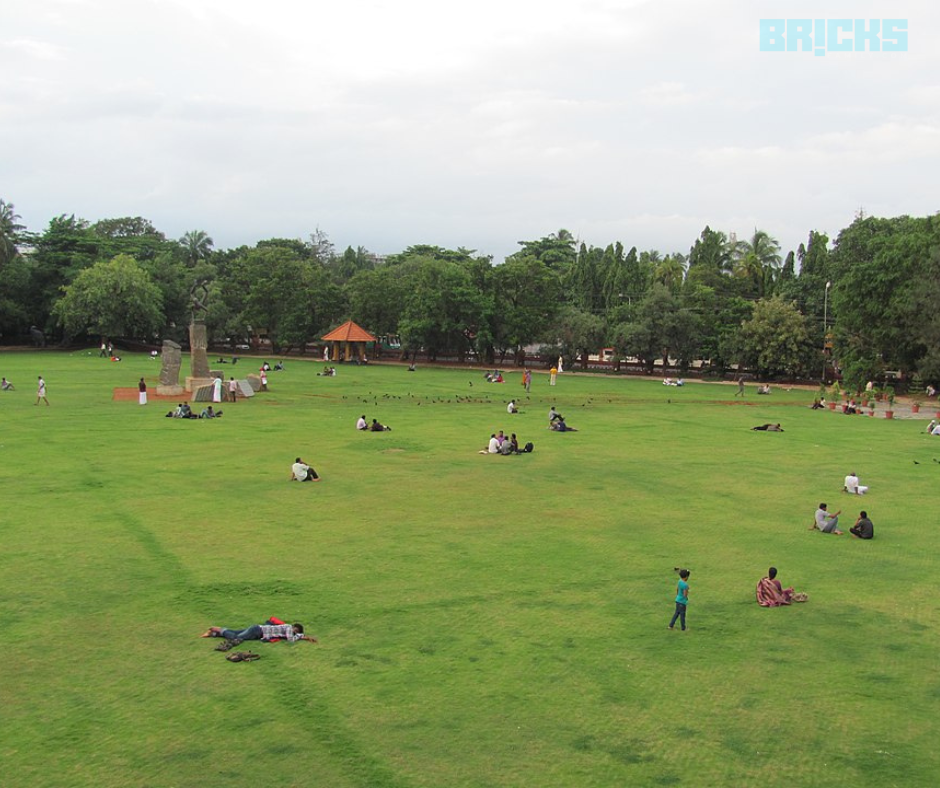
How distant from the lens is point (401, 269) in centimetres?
9438

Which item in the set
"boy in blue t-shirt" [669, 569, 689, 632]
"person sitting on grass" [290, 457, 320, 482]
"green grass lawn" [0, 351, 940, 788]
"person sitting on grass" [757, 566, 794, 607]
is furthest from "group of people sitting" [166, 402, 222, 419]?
"boy in blue t-shirt" [669, 569, 689, 632]

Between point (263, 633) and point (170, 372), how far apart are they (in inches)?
1352

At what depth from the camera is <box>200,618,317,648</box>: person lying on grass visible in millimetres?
11438

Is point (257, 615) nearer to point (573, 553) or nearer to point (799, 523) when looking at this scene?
point (573, 553)

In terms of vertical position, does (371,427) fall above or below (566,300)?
below

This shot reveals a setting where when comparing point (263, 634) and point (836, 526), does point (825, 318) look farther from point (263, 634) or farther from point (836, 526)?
point (263, 634)

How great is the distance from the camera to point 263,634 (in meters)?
11.5

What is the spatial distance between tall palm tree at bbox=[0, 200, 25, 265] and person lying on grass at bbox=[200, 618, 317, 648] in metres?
85.0

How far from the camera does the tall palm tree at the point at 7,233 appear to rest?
274ft

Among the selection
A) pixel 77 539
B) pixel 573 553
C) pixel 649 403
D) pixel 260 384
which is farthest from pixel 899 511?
pixel 260 384

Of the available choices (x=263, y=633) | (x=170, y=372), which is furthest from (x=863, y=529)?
(x=170, y=372)

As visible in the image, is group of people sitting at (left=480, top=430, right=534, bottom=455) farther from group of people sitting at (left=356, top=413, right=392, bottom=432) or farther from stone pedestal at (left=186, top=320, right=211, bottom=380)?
stone pedestal at (left=186, top=320, right=211, bottom=380)

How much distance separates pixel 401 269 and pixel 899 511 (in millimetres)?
77801

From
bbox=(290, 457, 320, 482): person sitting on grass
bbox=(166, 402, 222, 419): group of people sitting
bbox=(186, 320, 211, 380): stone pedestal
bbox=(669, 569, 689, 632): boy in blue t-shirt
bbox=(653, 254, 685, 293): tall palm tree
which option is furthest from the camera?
bbox=(653, 254, 685, 293): tall palm tree
